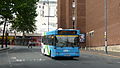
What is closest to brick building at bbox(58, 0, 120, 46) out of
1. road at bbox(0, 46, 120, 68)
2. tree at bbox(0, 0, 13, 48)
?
tree at bbox(0, 0, 13, 48)

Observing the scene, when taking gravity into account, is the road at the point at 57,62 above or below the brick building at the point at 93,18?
below

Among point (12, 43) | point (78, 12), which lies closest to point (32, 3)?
point (78, 12)

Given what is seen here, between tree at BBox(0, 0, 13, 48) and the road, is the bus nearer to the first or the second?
the road

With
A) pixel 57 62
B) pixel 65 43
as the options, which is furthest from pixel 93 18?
pixel 57 62

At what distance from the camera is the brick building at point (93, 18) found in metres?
53.2

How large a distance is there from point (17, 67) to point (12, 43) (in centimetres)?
9955

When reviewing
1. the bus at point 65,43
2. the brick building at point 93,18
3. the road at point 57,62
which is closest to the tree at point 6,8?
the brick building at point 93,18

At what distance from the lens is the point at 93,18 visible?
70125mm

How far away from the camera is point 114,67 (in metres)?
20.0

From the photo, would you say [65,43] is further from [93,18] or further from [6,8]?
[93,18]

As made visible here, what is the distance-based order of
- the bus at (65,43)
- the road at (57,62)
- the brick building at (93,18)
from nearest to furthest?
the road at (57,62), the bus at (65,43), the brick building at (93,18)

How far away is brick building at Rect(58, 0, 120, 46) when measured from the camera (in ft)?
174

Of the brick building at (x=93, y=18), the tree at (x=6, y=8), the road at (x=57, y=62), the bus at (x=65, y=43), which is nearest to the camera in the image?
the road at (x=57, y=62)

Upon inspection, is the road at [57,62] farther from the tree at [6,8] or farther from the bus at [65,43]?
the tree at [6,8]
